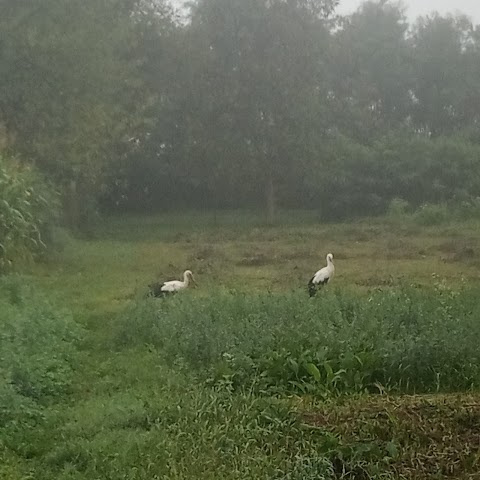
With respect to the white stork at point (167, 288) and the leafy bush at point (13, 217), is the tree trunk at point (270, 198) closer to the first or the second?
the leafy bush at point (13, 217)

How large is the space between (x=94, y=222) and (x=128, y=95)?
383cm

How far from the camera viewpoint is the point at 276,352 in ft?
20.4

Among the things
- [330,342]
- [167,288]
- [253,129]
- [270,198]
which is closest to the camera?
[330,342]

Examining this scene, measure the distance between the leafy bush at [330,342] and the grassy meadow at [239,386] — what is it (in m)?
0.01

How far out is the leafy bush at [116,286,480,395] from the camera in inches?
239

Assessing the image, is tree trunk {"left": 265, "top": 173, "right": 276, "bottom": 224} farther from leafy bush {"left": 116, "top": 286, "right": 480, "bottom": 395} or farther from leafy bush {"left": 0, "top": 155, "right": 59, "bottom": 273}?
leafy bush {"left": 116, "top": 286, "right": 480, "bottom": 395}

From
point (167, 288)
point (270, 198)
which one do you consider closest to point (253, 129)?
point (270, 198)

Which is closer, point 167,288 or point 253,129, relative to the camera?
point 167,288

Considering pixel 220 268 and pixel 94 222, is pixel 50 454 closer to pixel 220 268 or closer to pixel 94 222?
pixel 220 268

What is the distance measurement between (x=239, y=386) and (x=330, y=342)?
86 cm

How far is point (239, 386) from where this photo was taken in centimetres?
593

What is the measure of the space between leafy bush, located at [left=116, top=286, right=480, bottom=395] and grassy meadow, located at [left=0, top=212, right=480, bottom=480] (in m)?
0.01

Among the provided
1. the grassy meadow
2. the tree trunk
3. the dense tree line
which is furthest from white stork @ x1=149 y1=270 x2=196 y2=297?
the tree trunk

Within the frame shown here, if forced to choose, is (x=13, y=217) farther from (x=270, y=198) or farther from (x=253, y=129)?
(x=270, y=198)
